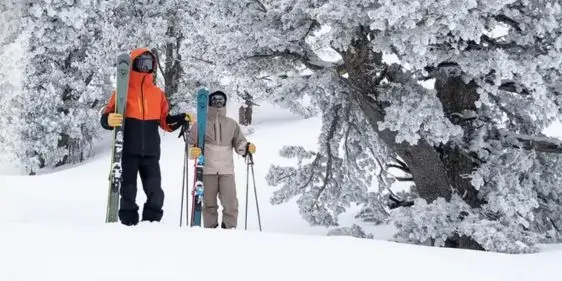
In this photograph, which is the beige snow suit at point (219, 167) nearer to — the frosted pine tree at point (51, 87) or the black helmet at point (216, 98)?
the black helmet at point (216, 98)

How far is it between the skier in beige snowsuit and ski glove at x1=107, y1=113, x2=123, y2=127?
132cm

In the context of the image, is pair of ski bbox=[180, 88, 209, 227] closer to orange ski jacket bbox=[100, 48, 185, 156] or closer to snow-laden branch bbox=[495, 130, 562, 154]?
orange ski jacket bbox=[100, 48, 185, 156]

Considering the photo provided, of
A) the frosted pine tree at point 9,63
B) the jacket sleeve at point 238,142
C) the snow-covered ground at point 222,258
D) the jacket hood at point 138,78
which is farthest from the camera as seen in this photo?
the frosted pine tree at point 9,63

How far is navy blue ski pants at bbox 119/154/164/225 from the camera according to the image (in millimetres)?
6188

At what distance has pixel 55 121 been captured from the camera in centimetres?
1820

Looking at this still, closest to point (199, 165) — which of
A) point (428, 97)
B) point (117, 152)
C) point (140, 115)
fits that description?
point (140, 115)

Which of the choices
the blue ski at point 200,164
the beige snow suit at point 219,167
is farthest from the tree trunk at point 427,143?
the blue ski at point 200,164

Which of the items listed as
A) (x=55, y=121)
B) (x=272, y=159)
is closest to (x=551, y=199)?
(x=272, y=159)

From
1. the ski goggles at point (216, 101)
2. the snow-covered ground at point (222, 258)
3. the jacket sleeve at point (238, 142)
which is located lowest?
the snow-covered ground at point (222, 258)

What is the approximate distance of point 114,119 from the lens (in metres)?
5.90

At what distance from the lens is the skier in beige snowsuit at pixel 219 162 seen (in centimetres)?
716

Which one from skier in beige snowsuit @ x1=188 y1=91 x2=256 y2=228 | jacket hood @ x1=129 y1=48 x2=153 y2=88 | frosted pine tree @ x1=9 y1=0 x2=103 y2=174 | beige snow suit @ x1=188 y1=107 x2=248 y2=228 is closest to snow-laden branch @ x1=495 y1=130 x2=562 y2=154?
skier in beige snowsuit @ x1=188 y1=91 x2=256 y2=228

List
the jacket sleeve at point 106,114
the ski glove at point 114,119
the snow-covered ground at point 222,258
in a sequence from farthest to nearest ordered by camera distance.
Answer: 1. the jacket sleeve at point 106,114
2. the ski glove at point 114,119
3. the snow-covered ground at point 222,258

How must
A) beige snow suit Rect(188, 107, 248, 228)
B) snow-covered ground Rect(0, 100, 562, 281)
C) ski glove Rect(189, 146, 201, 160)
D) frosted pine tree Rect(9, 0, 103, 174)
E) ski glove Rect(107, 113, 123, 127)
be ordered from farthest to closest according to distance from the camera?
frosted pine tree Rect(9, 0, 103, 174) < beige snow suit Rect(188, 107, 248, 228) < ski glove Rect(189, 146, 201, 160) < ski glove Rect(107, 113, 123, 127) < snow-covered ground Rect(0, 100, 562, 281)
